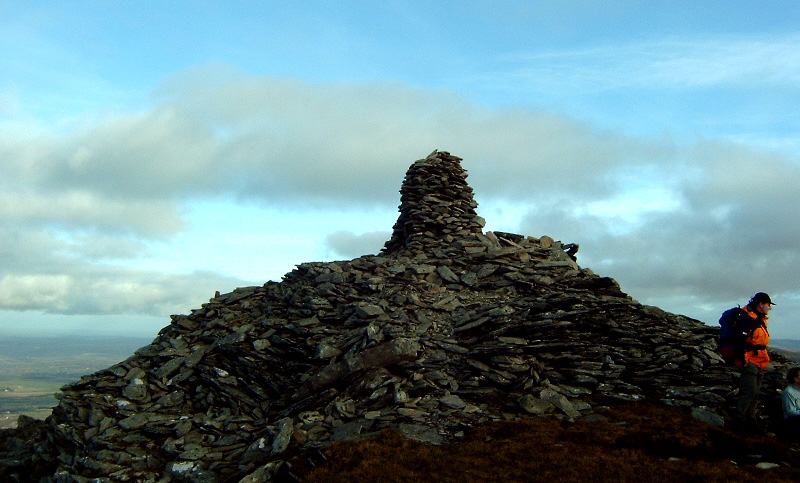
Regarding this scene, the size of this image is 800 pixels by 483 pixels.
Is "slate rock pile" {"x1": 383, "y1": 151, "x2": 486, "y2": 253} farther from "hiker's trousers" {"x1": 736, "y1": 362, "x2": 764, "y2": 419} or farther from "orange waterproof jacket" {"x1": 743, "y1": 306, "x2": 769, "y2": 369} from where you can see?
"hiker's trousers" {"x1": 736, "y1": 362, "x2": 764, "y2": 419}

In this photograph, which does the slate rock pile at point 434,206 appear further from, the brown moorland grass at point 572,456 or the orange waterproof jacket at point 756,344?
the orange waterproof jacket at point 756,344

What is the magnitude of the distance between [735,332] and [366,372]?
11.8 meters

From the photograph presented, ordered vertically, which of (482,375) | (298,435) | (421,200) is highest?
(421,200)

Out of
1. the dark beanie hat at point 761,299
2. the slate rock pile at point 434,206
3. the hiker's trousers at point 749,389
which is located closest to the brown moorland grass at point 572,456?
the hiker's trousers at point 749,389

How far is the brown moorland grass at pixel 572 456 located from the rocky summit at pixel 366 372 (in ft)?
3.12

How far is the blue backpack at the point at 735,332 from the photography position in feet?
51.5

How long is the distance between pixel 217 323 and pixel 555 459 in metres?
18.6

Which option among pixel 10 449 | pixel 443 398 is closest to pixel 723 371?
pixel 443 398

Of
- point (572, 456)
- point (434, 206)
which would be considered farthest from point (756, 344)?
point (434, 206)

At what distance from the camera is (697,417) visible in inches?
650

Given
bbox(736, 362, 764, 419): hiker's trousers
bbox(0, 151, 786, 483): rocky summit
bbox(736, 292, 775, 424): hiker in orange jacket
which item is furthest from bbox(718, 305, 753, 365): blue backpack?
bbox(0, 151, 786, 483): rocky summit

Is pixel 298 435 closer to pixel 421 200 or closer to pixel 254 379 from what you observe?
pixel 254 379

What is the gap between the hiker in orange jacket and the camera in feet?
51.0

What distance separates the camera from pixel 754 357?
51.1 ft
